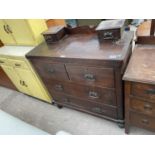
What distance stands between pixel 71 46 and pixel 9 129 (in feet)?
3.30

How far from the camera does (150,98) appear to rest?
1.01m

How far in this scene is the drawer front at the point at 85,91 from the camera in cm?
130

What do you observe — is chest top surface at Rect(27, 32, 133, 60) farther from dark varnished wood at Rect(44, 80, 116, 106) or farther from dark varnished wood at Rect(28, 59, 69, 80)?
dark varnished wood at Rect(44, 80, 116, 106)

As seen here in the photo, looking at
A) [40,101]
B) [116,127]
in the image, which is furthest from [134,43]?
[40,101]

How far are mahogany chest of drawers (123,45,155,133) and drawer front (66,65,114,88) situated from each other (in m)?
0.17

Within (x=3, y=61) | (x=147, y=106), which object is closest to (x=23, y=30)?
(x=3, y=61)

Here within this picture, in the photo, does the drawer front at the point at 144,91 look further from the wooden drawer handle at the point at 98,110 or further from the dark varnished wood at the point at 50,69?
the dark varnished wood at the point at 50,69

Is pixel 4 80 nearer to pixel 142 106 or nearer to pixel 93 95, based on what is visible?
pixel 93 95

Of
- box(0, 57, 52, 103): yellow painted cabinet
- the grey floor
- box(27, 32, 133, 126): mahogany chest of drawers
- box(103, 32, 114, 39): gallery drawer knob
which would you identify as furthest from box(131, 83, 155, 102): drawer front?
box(0, 57, 52, 103): yellow painted cabinet

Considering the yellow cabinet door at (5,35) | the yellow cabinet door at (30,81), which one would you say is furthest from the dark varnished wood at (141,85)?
the yellow cabinet door at (5,35)

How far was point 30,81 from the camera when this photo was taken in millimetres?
1883

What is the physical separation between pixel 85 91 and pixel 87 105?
0.80 feet

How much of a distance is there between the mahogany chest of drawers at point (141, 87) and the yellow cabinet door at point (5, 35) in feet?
5.01

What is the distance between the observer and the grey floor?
1570mm
